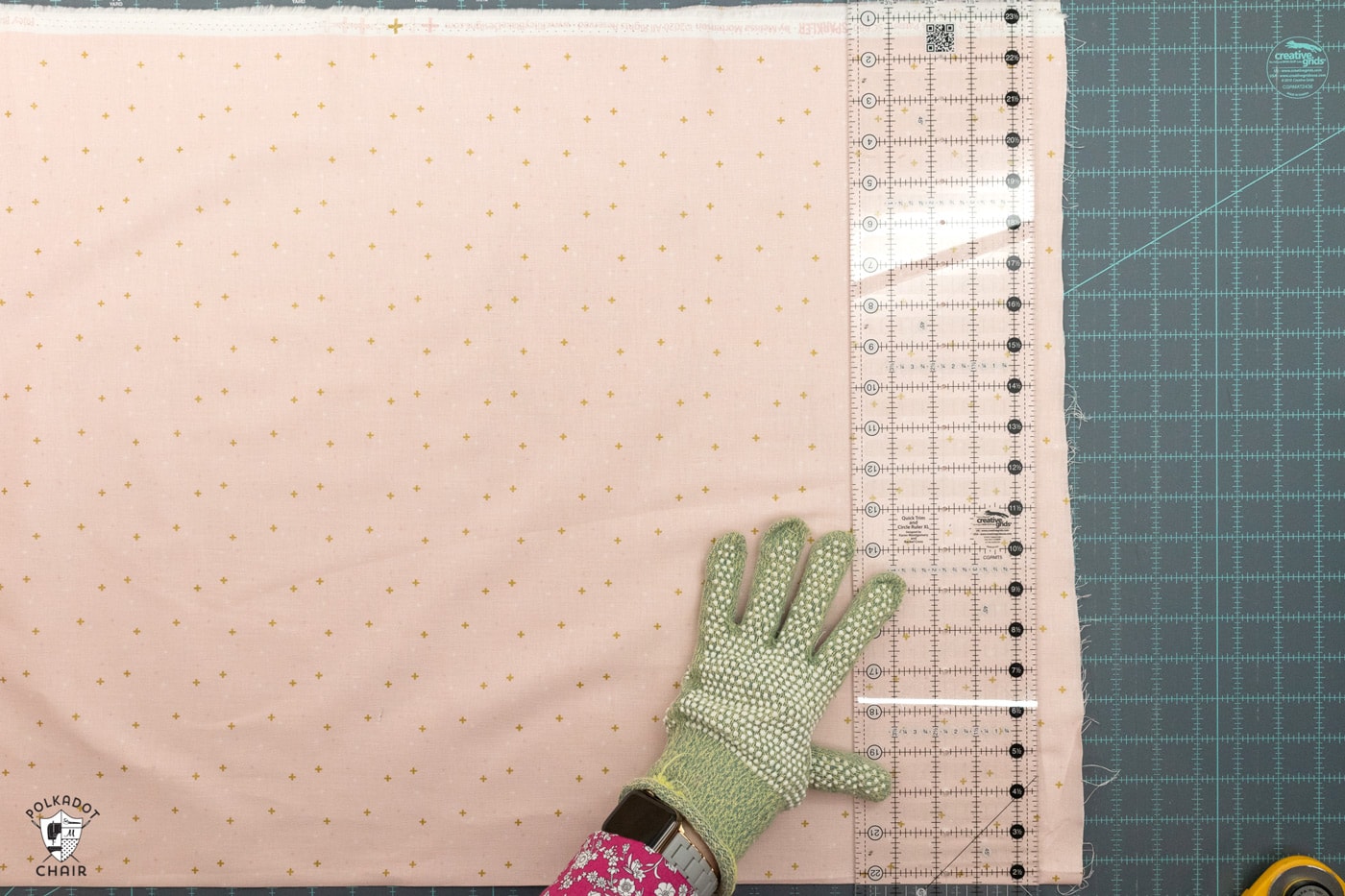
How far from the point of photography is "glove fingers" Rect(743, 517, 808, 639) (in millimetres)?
1159

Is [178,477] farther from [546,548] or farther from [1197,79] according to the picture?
[1197,79]

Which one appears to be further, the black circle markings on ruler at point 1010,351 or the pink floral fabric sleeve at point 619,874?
the black circle markings on ruler at point 1010,351

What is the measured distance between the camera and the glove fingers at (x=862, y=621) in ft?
3.81

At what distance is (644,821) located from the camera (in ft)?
3.38

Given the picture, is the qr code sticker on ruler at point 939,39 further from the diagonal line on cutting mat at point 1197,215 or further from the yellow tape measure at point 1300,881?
the yellow tape measure at point 1300,881

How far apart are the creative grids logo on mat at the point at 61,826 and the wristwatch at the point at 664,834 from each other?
781mm

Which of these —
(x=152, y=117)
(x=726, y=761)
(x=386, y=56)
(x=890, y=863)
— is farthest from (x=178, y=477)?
(x=890, y=863)

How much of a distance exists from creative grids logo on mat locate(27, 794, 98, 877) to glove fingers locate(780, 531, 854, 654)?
1.02 meters

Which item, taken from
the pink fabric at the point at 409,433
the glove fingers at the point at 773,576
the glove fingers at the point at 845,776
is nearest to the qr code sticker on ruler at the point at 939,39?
the pink fabric at the point at 409,433

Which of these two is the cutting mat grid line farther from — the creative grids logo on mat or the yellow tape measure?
the creative grids logo on mat

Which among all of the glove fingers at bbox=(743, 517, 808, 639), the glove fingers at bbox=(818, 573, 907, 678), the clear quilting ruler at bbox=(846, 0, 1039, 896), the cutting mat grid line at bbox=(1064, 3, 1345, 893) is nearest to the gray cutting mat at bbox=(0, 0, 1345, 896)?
the cutting mat grid line at bbox=(1064, 3, 1345, 893)

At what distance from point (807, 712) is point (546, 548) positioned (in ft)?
1.37

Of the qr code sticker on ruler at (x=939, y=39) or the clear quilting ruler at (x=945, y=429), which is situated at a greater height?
the qr code sticker on ruler at (x=939, y=39)


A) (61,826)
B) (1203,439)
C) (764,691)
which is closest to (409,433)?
(764,691)
